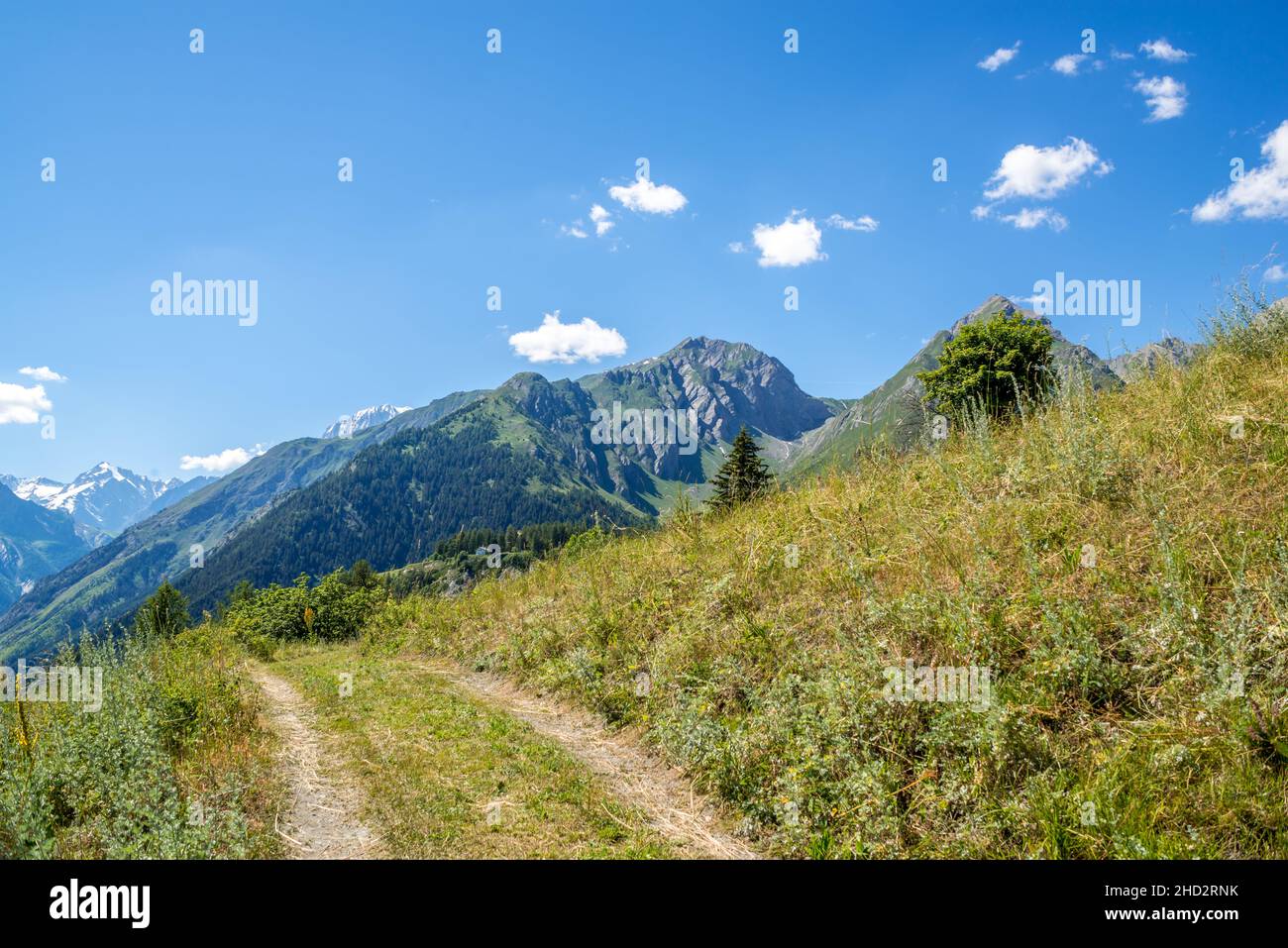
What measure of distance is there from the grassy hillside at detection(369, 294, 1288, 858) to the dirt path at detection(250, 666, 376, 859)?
11.5 ft

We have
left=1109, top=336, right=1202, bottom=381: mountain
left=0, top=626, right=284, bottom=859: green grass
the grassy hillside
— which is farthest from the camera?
left=1109, top=336, right=1202, bottom=381: mountain

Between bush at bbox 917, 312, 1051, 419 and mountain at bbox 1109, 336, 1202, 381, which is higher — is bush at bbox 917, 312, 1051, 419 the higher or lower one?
the higher one

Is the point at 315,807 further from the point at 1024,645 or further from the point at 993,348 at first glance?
the point at 993,348

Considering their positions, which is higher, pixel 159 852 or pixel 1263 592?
pixel 1263 592

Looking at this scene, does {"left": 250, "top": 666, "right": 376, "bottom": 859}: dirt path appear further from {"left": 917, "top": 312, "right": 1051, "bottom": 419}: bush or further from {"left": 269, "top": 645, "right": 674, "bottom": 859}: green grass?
{"left": 917, "top": 312, "right": 1051, "bottom": 419}: bush

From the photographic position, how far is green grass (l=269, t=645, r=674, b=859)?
5277 mm

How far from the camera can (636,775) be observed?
23.2ft

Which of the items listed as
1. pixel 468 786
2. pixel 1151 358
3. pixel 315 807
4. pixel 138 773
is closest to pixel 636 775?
pixel 468 786

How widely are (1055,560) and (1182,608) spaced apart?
1.32 m

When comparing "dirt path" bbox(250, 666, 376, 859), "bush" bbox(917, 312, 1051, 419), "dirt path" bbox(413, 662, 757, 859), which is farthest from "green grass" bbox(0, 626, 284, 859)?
"bush" bbox(917, 312, 1051, 419)

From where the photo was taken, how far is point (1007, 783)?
4566 millimetres

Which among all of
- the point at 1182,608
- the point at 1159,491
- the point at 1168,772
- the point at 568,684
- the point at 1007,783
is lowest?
the point at 568,684
